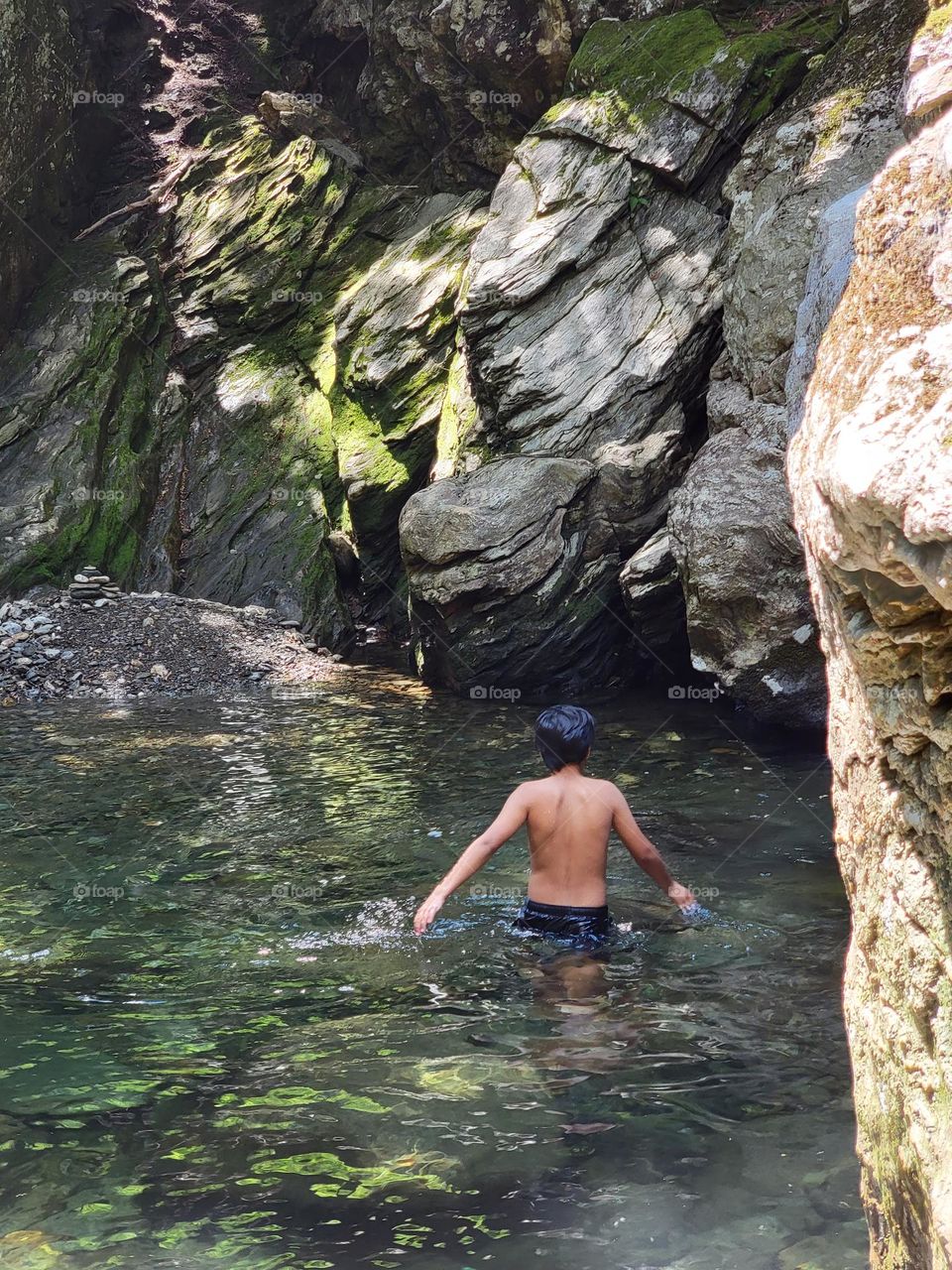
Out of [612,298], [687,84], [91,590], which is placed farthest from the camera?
[91,590]

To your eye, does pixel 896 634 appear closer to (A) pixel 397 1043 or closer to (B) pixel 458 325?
(A) pixel 397 1043

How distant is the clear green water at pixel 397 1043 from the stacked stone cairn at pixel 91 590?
6.34 m

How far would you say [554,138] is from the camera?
1500cm

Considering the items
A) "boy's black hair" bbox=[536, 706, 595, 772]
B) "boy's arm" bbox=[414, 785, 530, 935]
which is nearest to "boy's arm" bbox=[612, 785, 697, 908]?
"boy's black hair" bbox=[536, 706, 595, 772]

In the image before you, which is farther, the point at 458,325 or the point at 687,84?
the point at 458,325

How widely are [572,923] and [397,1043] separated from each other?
142cm

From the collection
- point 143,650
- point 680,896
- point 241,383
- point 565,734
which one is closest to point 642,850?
point 680,896

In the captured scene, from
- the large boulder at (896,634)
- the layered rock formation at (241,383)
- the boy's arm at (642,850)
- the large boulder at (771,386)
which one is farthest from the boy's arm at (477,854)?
the layered rock formation at (241,383)

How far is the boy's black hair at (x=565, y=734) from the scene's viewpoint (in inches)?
255

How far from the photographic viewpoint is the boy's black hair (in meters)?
6.46

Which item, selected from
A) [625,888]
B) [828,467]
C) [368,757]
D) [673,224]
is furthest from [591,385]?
[828,467]

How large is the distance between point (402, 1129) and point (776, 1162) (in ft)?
4.80

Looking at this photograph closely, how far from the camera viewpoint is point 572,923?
6.61 meters

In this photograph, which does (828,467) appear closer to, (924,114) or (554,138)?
(924,114)
